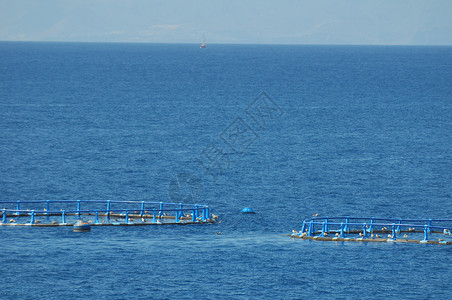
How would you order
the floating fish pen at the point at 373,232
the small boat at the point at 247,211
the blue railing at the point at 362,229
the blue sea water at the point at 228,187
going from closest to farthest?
the blue sea water at the point at 228,187
the floating fish pen at the point at 373,232
the blue railing at the point at 362,229
the small boat at the point at 247,211

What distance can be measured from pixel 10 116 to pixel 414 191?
293 feet

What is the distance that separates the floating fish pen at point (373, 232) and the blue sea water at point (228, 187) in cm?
126

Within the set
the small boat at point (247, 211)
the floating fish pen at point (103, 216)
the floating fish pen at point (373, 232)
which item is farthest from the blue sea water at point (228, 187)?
the floating fish pen at point (103, 216)

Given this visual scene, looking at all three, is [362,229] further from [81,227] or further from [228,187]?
[81,227]

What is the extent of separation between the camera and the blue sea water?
57.9m

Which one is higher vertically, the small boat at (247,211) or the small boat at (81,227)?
the small boat at (247,211)

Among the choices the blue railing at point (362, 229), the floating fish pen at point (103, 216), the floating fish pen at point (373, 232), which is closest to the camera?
the floating fish pen at point (373, 232)

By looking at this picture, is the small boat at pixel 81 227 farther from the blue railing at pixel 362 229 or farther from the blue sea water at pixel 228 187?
the blue railing at pixel 362 229

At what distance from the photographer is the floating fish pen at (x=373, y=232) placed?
66562 millimetres

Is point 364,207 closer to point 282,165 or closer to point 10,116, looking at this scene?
point 282,165

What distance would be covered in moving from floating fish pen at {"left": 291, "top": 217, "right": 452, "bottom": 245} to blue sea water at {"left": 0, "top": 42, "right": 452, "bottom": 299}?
4.12 ft

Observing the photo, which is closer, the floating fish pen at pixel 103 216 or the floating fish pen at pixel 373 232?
the floating fish pen at pixel 373 232

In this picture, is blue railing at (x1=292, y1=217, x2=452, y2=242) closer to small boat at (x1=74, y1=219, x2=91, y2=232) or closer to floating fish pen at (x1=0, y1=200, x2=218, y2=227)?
floating fish pen at (x1=0, y1=200, x2=218, y2=227)

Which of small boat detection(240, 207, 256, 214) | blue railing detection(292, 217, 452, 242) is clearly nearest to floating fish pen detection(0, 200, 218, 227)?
small boat detection(240, 207, 256, 214)
